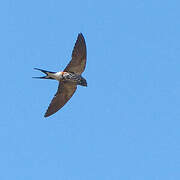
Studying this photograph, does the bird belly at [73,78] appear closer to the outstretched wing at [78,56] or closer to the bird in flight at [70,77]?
the bird in flight at [70,77]

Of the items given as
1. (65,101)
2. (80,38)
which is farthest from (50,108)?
(80,38)

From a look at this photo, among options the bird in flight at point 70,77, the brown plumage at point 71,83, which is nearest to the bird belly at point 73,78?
the bird in flight at point 70,77

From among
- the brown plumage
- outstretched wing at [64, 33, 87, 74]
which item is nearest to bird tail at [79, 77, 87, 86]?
the brown plumage

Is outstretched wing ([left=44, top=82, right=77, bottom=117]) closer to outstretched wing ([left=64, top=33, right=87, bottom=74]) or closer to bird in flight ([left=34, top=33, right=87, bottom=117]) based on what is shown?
bird in flight ([left=34, top=33, right=87, bottom=117])

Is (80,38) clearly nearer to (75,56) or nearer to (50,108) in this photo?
(75,56)

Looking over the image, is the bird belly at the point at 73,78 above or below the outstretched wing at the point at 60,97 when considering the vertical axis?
above

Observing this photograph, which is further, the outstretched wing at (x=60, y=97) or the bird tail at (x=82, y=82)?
the outstretched wing at (x=60, y=97)

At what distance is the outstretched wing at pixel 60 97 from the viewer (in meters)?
34.0

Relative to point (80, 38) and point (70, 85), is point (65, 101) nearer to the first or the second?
point (70, 85)

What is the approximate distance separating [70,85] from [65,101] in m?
0.79

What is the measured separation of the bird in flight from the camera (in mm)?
32875

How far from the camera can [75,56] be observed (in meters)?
32.8

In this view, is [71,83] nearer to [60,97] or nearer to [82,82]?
[82,82]

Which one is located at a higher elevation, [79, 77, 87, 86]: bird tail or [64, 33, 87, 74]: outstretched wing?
[64, 33, 87, 74]: outstretched wing
